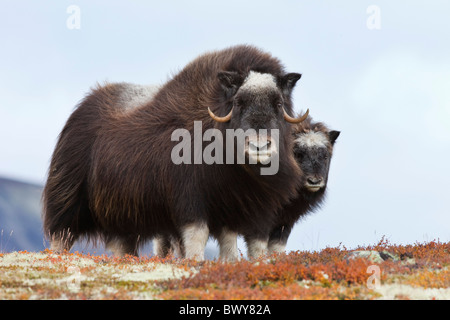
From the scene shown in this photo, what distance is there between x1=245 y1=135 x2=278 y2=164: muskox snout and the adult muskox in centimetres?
1

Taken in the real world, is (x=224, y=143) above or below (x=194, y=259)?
above

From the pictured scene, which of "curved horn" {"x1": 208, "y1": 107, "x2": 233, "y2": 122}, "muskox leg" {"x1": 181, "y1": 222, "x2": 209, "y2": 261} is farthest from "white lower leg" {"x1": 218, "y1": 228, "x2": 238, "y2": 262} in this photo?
"curved horn" {"x1": 208, "y1": 107, "x2": 233, "y2": 122}

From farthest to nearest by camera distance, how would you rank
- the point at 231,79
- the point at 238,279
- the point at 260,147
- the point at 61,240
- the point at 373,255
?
the point at 61,240 → the point at 231,79 → the point at 260,147 → the point at 373,255 → the point at 238,279

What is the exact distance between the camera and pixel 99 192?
29.9ft

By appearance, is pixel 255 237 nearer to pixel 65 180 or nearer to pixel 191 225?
pixel 191 225

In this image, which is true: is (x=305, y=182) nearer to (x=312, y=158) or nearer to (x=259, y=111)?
(x=312, y=158)

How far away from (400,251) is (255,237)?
7.44 ft

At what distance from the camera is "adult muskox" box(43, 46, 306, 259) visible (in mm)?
7605

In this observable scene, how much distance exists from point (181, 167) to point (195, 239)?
34.9 inches

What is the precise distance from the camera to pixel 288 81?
7.88m

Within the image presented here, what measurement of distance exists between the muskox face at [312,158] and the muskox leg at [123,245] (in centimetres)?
263

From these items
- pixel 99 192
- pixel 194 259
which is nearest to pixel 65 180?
pixel 99 192

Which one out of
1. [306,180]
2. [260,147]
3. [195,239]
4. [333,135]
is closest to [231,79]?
[260,147]

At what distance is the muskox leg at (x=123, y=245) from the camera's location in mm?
9742
